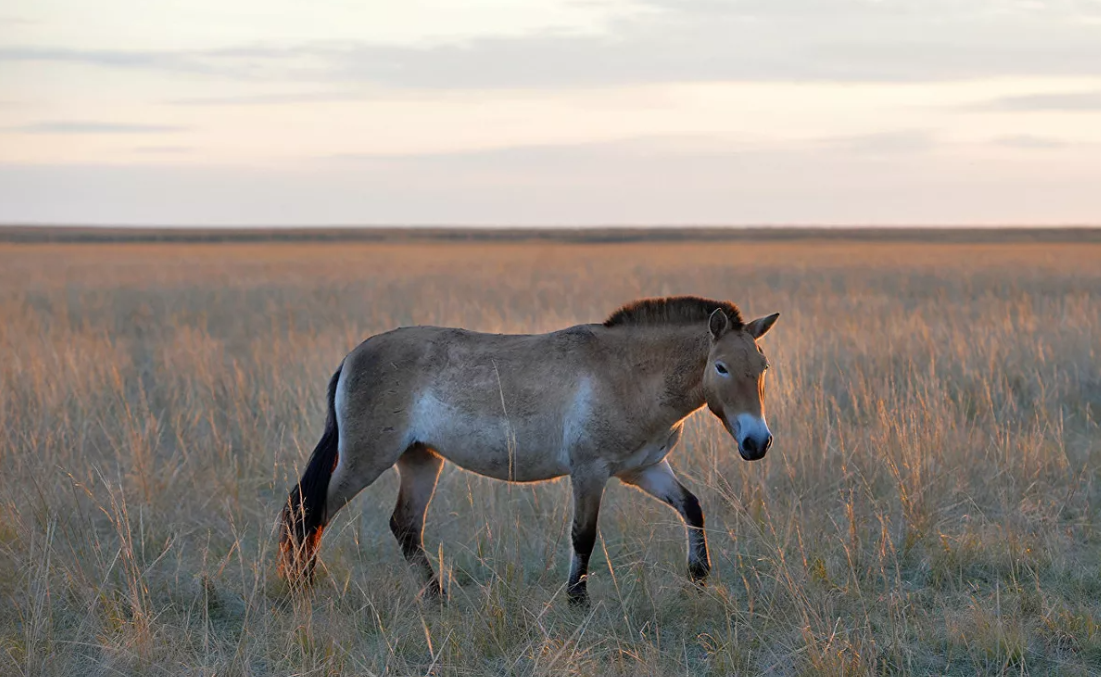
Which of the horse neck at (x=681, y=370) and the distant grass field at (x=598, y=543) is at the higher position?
the horse neck at (x=681, y=370)

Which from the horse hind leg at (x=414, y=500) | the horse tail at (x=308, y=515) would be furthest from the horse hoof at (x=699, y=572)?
the horse tail at (x=308, y=515)

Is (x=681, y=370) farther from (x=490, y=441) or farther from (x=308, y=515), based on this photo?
(x=308, y=515)

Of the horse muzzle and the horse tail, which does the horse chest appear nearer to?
the horse muzzle

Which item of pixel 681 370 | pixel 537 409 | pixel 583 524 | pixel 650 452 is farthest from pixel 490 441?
pixel 681 370

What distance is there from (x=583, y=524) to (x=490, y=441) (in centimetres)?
69

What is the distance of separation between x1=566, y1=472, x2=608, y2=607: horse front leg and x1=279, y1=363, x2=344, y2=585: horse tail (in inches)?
56.5

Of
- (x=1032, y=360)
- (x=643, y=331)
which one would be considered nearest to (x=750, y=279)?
(x=1032, y=360)

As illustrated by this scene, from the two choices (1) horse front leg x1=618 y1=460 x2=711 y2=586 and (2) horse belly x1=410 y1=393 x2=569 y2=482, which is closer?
(2) horse belly x1=410 y1=393 x2=569 y2=482

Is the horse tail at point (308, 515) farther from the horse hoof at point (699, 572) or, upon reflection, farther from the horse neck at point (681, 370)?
the horse hoof at point (699, 572)

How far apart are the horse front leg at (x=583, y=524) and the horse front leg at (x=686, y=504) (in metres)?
0.37

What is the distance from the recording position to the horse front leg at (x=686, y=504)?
5383 millimetres

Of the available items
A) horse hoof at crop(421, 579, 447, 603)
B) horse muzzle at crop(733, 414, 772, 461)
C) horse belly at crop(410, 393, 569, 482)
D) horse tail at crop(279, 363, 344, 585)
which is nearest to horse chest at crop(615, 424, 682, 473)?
horse belly at crop(410, 393, 569, 482)

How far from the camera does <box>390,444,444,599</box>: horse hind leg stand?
5.63 meters

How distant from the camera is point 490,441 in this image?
17.4 ft
